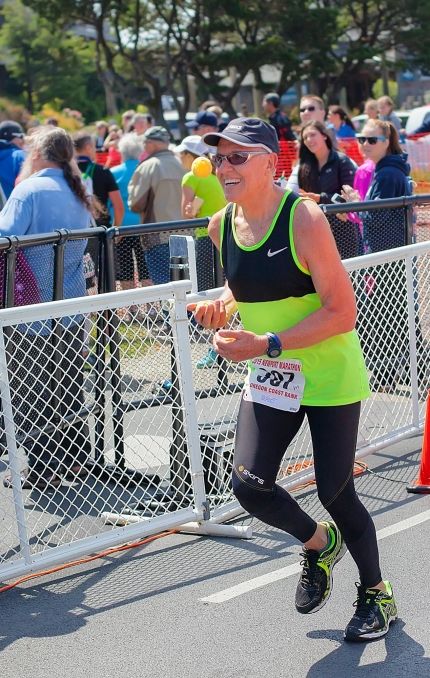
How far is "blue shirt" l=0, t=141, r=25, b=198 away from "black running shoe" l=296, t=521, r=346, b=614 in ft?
24.2

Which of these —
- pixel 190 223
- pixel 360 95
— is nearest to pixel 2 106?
pixel 360 95

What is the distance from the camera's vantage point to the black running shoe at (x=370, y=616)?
4145 millimetres

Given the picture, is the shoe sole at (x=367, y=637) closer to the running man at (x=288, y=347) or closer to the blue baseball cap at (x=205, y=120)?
the running man at (x=288, y=347)

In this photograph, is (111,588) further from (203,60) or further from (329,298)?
(203,60)

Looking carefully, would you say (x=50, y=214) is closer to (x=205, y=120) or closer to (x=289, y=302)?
(x=289, y=302)

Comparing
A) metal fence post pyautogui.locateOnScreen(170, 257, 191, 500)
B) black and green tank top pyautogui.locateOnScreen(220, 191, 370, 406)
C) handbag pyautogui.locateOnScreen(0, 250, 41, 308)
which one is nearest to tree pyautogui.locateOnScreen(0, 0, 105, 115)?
handbag pyautogui.locateOnScreen(0, 250, 41, 308)

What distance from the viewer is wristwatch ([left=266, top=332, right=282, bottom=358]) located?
381 centimetres

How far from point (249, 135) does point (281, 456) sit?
1.17m

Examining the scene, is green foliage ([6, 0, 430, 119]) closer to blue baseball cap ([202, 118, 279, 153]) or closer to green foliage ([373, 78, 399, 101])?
green foliage ([373, 78, 399, 101])

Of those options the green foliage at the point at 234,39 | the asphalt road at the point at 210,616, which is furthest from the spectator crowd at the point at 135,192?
the green foliage at the point at 234,39

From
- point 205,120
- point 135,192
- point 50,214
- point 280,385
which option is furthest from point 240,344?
point 205,120

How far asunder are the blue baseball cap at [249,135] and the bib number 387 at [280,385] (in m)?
0.78

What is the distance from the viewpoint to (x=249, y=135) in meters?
3.94

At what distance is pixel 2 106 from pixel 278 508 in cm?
5940
